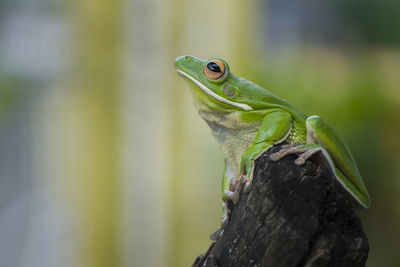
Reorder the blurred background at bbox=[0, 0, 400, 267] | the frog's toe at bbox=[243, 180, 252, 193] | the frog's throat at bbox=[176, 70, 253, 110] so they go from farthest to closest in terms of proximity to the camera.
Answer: the blurred background at bbox=[0, 0, 400, 267], the frog's throat at bbox=[176, 70, 253, 110], the frog's toe at bbox=[243, 180, 252, 193]

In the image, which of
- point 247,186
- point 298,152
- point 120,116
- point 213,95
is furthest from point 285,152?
point 120,116

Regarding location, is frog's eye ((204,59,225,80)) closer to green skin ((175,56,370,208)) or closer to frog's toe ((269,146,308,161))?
green skin ((175,56,370,208))

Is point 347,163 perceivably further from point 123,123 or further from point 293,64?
point 123,123

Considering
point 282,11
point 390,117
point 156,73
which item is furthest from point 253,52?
point 390,117

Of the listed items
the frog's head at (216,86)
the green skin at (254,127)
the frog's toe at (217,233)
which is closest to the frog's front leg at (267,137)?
the green skin at (254,127)

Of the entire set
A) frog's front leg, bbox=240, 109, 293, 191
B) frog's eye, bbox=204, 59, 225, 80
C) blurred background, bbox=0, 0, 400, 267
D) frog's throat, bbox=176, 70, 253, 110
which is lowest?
blurred background, bbox=0, 0, 400, 267

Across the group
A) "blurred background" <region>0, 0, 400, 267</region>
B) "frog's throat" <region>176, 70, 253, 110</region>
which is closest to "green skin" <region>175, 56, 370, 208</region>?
"frog's throat" <region>176, 70, 253, 110</region>

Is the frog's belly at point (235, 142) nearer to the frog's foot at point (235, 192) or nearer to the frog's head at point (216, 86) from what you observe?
the frog's head at point (216, 86)
